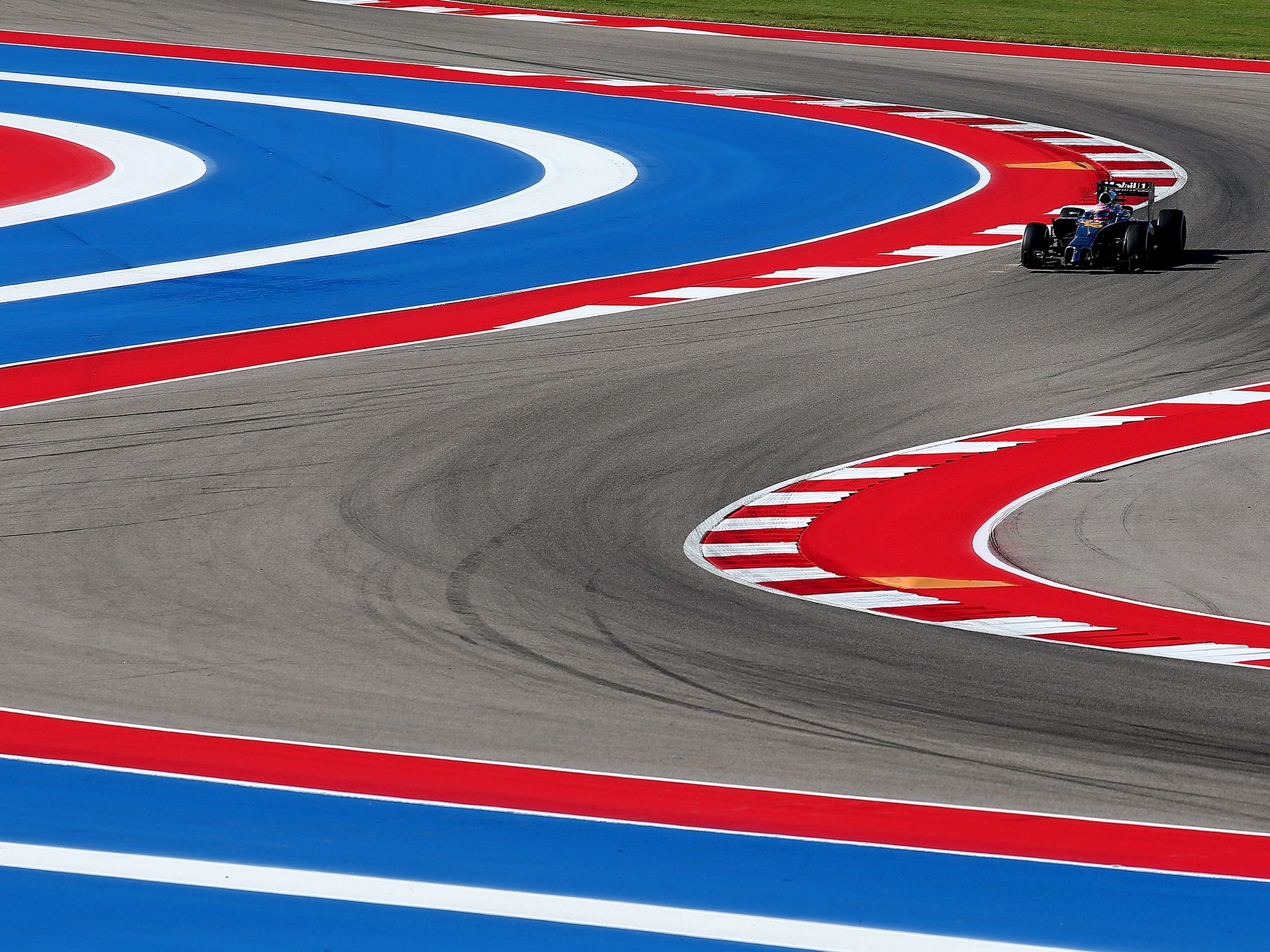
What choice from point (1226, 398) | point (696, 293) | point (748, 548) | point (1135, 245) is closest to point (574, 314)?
point (696, 293)

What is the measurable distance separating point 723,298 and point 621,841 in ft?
35.7

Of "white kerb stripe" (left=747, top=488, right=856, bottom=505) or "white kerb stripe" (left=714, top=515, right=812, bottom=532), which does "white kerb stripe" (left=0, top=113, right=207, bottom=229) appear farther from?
"white kerb stripe" (left=714, top=515, right=812, bottom=532)

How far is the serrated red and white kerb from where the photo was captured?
8.84 meters

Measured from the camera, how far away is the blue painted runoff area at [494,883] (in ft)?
18.7

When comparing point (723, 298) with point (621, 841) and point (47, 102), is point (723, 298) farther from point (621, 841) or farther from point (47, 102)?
point (47, 102)

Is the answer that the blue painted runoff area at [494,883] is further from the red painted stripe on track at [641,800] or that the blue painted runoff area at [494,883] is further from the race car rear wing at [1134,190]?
the race car rear wing at [1134,190]

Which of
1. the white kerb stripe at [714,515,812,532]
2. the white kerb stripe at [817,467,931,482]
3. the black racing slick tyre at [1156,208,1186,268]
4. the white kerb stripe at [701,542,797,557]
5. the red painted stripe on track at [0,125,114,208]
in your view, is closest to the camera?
the white kerb stripe at [701,542,797,557]

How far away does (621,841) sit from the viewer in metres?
6.44

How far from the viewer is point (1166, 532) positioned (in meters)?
10.7

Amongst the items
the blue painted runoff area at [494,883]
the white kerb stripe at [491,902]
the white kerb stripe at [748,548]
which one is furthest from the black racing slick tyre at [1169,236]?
the white kerb stripe at [491,902]

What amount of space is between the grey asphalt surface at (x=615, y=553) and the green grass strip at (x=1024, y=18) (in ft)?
45.2

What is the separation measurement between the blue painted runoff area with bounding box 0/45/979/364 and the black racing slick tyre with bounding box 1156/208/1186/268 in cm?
339

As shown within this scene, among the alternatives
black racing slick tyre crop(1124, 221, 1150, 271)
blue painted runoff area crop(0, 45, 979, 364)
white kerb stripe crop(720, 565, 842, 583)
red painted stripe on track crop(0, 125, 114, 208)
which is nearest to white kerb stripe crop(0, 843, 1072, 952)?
white kerb stripe crop(720, 565, 842, 583)

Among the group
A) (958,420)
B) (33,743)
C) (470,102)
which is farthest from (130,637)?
(470,102)
